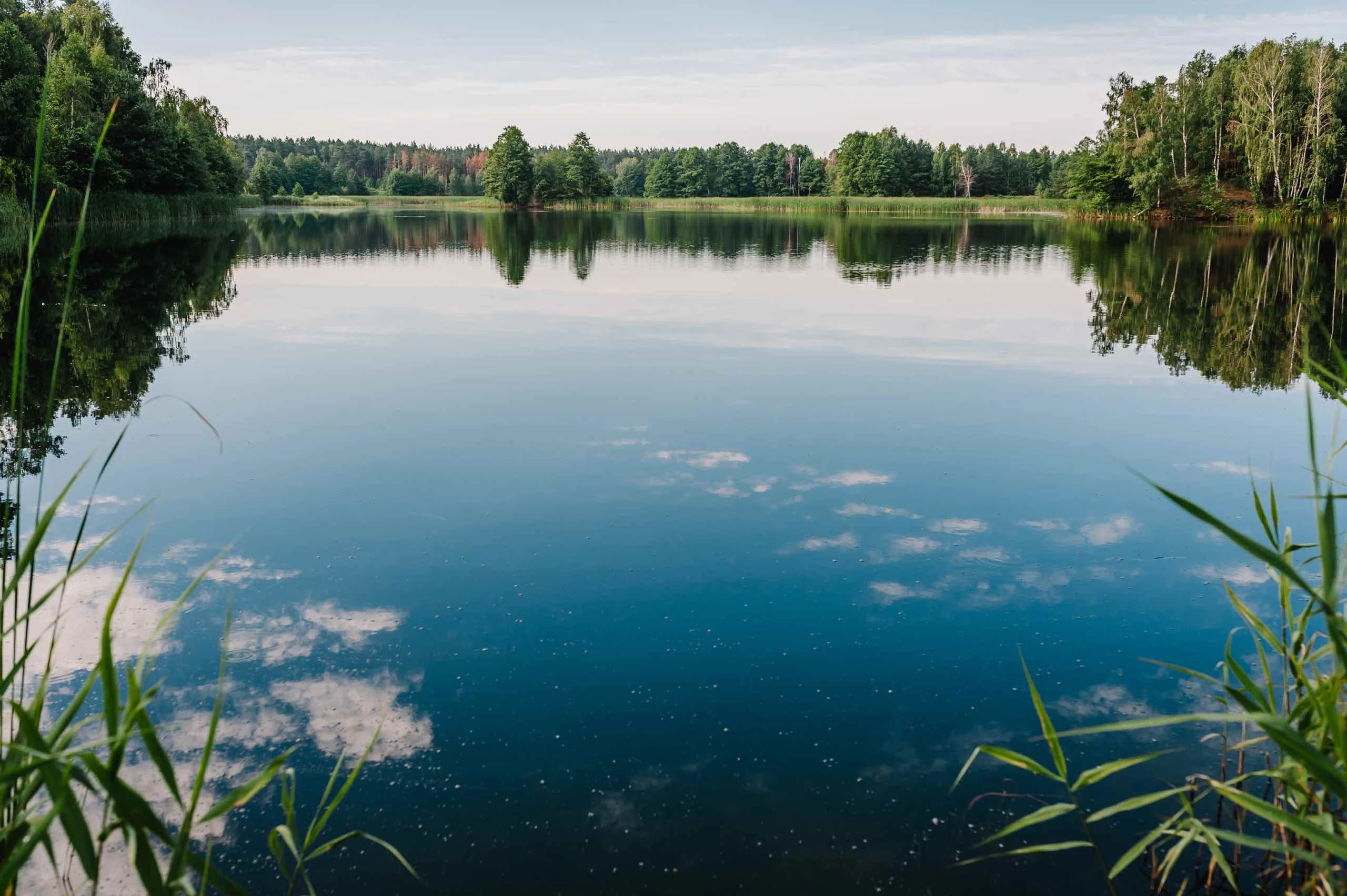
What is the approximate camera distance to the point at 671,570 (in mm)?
5969

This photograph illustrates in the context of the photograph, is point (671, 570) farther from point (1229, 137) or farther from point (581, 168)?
point (581, 168)

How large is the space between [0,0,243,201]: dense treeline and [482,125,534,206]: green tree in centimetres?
3257

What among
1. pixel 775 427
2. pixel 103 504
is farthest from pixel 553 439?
pixel 103 504

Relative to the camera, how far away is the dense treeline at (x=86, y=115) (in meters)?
32.1

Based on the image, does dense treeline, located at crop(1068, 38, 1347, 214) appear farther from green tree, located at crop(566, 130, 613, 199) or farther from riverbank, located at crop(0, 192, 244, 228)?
riverbank, located at crop(0, 192, 244, 228)

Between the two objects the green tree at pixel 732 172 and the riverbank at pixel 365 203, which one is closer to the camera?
the riverbank at pixel 365 203

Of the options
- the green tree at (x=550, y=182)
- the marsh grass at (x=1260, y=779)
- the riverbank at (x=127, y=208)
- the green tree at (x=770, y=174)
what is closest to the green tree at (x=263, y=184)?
the green tree at (x=550, y=182)

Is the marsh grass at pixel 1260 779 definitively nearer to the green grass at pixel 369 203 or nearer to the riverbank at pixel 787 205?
the riverbank at pixel 787 205

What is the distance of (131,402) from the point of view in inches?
396

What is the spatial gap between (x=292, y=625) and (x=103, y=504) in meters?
2.88

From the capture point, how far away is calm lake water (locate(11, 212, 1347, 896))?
12.0 ft

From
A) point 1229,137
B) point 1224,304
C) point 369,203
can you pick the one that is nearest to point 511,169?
point 369,203

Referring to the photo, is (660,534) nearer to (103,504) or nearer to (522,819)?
(522,819)

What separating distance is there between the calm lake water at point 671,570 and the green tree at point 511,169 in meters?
76.8
